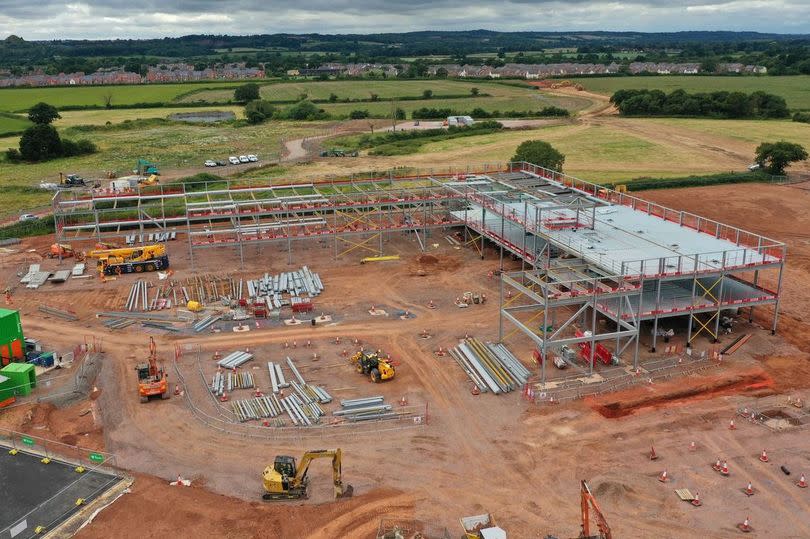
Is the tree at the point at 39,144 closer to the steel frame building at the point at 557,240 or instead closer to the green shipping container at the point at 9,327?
the steel frame building at the point at 557,240

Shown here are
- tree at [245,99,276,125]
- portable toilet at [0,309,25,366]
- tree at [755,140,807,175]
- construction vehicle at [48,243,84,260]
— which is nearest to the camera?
portable toilet at [0,309,25,366]

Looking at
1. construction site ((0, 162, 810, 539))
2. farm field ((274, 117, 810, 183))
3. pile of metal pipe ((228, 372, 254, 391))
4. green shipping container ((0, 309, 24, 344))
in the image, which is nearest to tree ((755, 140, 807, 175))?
farm field ((274, 117, 810, 183))

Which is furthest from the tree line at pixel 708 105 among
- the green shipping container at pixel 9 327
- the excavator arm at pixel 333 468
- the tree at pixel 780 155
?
the excavator arm at pixel 333 468

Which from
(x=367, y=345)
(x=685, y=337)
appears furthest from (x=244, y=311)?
(x=685, y=337)

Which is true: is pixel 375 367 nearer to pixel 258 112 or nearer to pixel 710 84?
pixel 258 112

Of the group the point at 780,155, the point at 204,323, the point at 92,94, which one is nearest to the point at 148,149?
the point at 204,323

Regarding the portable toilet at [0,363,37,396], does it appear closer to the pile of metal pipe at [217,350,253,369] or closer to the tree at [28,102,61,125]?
the pile of metal pipe at [217,350,253,369]
